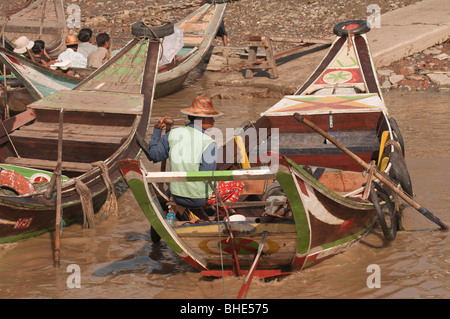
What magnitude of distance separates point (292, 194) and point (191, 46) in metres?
9.70

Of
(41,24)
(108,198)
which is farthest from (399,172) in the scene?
(41,24)

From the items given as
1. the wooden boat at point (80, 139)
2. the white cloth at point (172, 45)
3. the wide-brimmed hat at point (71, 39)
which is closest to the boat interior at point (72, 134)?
the wooden boat at point (80, 139)

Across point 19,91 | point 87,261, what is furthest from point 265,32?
point 87,261

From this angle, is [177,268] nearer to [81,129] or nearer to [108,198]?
[108,198]

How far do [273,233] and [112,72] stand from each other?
4.68 meters

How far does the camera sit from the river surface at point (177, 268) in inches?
193

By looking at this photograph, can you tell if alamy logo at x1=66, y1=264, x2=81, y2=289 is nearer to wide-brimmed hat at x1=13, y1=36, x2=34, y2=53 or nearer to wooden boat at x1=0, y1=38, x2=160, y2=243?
wooden boat at x1=0, y1=38, x2=160, y2=243

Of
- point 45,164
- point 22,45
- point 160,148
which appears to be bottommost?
point 45,164

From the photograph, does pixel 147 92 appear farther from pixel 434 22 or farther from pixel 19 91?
pixel 434 22

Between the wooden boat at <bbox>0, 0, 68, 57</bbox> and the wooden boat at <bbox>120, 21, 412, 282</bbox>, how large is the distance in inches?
283

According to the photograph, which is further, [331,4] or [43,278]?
[331,4]

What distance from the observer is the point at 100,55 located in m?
11.0

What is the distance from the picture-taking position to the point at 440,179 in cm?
758

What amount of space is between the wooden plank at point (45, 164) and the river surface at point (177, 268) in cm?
63
